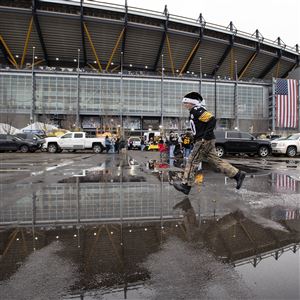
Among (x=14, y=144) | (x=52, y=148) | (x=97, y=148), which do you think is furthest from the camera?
(x=97, y=148)

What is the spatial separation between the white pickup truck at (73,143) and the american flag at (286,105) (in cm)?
5534

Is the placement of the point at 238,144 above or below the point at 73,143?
below

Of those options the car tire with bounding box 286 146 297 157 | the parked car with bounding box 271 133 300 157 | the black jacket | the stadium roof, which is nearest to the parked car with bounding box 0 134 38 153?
the parked car with bounding box 271 133 300 157

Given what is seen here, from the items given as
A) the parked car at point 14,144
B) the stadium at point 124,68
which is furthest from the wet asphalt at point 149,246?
the stadium at point 124,68

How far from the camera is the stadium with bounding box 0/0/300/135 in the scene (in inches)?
2520

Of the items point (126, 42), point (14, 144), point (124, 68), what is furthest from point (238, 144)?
point (124, 68)

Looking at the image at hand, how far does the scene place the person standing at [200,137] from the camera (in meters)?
5.80

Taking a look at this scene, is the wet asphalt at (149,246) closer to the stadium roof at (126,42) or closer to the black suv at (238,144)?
the black suv at (238,144)

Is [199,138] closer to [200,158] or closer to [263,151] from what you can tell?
[200,158]

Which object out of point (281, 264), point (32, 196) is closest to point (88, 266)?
point (281, 264)

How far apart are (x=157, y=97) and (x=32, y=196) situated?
68269 millimetres

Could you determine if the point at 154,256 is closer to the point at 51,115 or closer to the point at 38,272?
the point at 38,272

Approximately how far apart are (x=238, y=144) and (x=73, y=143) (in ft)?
52.6

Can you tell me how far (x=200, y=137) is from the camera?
19.3 feet
